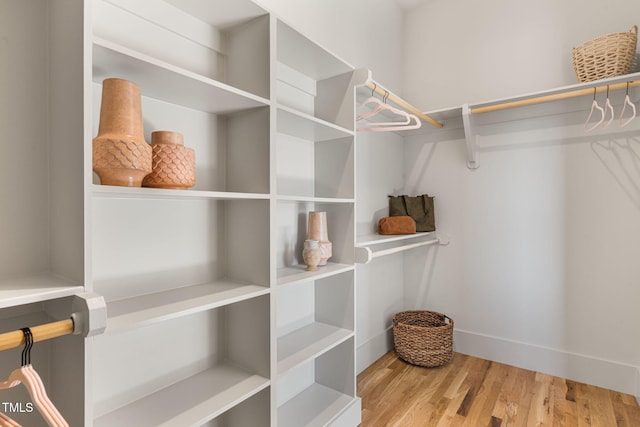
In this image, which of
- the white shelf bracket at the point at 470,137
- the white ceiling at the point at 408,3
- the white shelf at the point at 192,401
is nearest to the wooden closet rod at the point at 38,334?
the white shelf at the point at 192,401

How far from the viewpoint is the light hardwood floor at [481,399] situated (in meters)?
1.71

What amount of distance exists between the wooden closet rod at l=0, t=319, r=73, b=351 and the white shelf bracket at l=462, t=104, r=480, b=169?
2252mm

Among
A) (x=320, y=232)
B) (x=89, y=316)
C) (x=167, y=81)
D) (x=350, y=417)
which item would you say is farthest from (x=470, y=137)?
(x=89, y=316)

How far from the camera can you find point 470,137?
7.57 feet

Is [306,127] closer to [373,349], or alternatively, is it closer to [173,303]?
[173,303]

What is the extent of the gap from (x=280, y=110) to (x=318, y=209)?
650 mm

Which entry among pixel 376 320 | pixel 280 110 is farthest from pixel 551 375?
pixel 280 110

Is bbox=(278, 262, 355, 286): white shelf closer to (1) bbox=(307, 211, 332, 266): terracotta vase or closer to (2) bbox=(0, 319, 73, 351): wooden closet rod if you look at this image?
(1) bbox=(307, 211, 332, 266): terracotta vase

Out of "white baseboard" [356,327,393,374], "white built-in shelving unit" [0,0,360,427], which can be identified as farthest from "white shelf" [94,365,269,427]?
"white baseboard" [356,327,393,374]

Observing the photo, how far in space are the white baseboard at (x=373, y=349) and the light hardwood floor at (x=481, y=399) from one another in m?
0.05

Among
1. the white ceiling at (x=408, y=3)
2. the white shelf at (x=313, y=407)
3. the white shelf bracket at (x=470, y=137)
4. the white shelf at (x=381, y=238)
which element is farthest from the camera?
the white ceiling at (x=408, y=3)

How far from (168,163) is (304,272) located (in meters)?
0.77

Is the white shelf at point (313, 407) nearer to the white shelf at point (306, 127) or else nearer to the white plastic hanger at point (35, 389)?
the white plastic hanger at point (35, 389)

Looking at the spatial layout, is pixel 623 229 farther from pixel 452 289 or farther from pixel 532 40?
pixel 532 40
